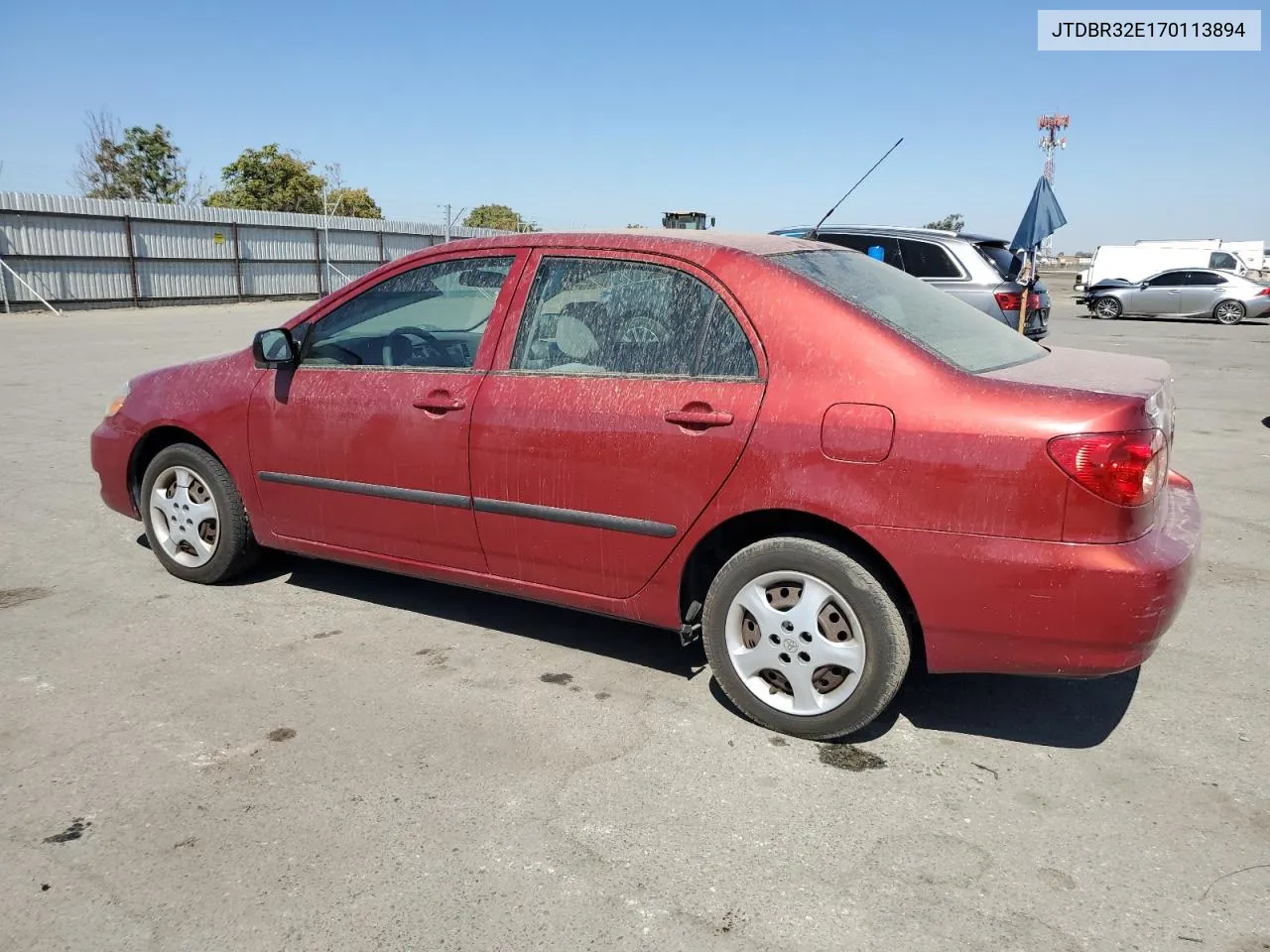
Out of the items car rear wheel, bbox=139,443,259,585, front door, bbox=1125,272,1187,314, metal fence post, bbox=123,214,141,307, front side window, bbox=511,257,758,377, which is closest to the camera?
front side window, bbox=511,257,758,377

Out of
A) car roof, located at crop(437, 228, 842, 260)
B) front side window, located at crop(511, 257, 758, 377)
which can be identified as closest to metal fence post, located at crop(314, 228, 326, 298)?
car roof, located at crop(437, 228, 842, 260)

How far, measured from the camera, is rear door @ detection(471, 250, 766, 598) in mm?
3295

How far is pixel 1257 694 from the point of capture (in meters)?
3.62

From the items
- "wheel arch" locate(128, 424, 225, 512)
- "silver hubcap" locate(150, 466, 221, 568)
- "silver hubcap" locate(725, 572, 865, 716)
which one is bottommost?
"silver hubcap" locate(725, 572, 865, 716)

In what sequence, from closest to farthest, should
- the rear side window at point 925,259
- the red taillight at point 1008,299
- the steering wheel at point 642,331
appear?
the steering wheel at point 642,331 < the red taillight at point 1008,299 < the rear side window at point 925,259

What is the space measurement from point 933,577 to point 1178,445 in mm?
6511

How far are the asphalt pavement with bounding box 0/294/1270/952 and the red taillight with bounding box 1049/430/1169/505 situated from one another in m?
0.92

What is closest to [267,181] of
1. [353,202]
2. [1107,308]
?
[353,202]

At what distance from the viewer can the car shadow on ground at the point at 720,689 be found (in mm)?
3408

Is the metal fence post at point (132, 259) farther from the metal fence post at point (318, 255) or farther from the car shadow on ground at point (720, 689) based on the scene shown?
the car shadow on ground at point (720, 689)

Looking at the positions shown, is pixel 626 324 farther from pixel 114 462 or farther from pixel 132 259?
pixel 132 259

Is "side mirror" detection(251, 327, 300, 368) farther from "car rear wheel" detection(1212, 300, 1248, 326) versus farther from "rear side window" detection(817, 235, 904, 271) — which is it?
"car rear wheel" detection(1212, 300, 1248, 326)

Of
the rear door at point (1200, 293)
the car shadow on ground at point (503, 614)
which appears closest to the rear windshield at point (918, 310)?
the car shadow on ground at point (503, 614)

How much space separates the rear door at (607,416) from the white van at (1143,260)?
33.3 m
